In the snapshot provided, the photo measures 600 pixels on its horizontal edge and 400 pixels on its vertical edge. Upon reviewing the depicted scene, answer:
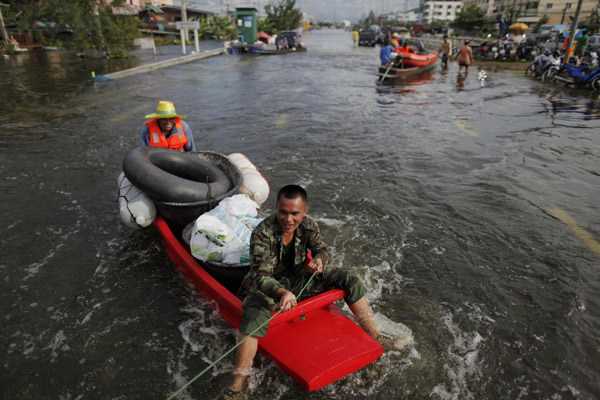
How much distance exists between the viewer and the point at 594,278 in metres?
4.23

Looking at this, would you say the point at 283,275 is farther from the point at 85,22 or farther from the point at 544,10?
the point at 544,10

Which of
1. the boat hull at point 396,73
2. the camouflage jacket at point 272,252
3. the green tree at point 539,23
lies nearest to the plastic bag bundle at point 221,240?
the camouflage jacket at point 272,252

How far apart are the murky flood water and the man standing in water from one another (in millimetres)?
331

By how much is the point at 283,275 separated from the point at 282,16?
6599cm

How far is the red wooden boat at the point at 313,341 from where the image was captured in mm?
2656

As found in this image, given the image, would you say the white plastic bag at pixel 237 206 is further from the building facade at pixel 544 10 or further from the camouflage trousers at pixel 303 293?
the building facade at pixel 544 10

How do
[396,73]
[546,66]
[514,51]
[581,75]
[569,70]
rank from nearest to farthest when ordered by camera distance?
1. [581,75]
2. [569,70]
3. [546,66]
4. [396,73]
5. [514,51]

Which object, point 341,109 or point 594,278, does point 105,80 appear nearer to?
point 341,109

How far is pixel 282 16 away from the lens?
61.8 meters

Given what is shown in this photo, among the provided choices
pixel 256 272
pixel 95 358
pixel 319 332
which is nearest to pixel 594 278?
pixel 319 332

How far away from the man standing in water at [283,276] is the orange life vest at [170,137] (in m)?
3.11

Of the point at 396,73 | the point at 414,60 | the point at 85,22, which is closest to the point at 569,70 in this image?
the point at 414,60

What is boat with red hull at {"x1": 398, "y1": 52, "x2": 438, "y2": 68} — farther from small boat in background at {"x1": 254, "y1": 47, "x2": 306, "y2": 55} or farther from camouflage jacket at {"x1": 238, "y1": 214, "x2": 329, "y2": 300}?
camouflage jacket at {"x1": 238, "y1": 214, "x2": 329, "y2": 300}

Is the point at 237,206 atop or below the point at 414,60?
below
